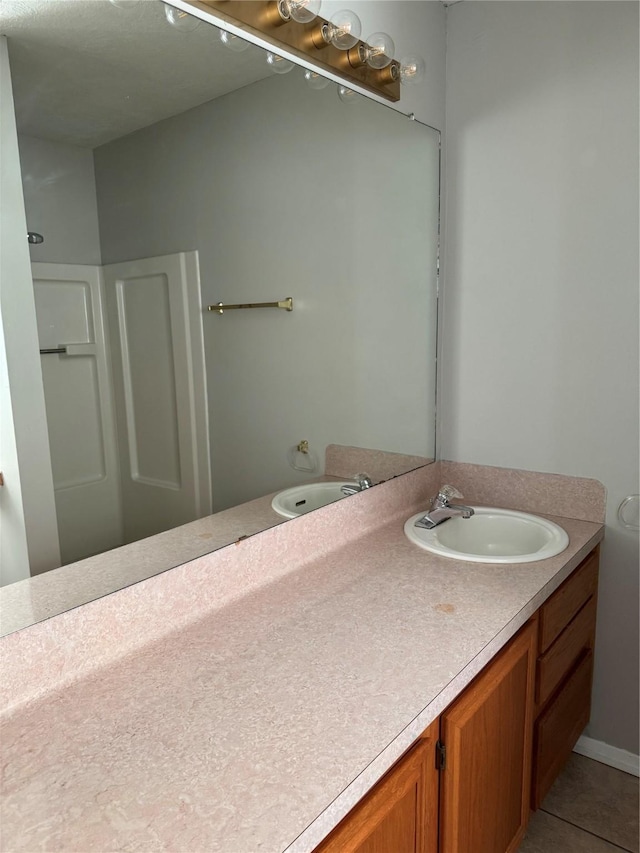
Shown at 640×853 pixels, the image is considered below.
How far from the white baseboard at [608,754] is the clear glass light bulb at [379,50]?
2.22 m

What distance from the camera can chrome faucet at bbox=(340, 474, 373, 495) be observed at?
183 cm

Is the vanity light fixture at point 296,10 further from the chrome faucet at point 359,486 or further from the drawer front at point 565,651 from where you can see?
the drawer front at point 565,651

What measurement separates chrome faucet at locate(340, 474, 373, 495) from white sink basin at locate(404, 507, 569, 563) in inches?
6.9

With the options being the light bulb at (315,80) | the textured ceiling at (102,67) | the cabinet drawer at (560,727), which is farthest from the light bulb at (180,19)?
the cabinet drawer at (560,727)

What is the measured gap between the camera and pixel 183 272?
1.32 metres

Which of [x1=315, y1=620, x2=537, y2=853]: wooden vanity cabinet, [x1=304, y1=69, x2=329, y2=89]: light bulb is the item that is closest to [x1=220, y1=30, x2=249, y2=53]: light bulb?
[x1=304, y1=69, x2=329, y2=89]: light bulb

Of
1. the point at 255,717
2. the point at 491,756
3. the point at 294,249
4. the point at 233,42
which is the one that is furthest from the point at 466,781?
the point at 233,42

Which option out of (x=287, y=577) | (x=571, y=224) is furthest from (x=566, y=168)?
(x=287, y=577)

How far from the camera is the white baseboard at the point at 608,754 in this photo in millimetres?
1978

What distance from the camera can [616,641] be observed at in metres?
1.98

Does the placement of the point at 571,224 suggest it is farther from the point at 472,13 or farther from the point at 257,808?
the point at 257,808

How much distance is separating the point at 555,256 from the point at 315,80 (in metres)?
0.90

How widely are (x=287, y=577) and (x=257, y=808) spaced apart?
2.51ft

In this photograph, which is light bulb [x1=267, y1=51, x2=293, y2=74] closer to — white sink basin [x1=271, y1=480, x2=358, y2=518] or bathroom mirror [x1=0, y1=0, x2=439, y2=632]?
bathroom mirror [x1=0, y1=0, x2=439, y2=632]
